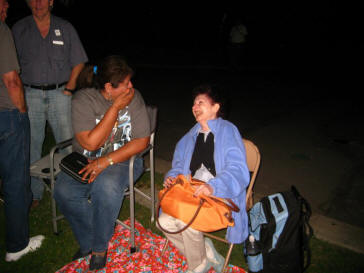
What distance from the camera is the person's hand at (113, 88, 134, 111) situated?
2617mm

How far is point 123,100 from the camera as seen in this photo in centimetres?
264

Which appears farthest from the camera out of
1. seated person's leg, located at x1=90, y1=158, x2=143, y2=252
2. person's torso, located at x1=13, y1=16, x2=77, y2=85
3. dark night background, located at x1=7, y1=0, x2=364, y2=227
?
dark night background, located at x1=7, y1=0, x2=364, y2=227

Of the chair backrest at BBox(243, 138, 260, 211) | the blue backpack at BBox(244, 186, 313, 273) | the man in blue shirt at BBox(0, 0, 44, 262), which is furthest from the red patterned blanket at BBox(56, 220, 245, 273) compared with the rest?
the chair backrest at BBox(243, 138, 260, 211)

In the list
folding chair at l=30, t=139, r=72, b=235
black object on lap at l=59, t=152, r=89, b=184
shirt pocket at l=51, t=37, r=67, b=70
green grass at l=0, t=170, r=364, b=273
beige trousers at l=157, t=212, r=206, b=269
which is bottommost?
green grass at l=0, t=170, r=364, b=273

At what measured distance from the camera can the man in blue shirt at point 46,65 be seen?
3160mm

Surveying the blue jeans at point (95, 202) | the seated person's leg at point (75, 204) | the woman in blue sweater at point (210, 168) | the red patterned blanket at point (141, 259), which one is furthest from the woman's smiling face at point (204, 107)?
the red patterned blanket at point (141, 259)

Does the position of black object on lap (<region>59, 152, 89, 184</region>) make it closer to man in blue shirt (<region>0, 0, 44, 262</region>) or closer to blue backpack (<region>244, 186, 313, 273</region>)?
man in blue shirt (<region>0, 0, 44, 262</region>)

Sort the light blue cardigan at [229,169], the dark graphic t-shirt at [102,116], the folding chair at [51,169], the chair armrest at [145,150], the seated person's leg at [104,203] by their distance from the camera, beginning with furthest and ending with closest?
the chair armrest at [145,150], the folding chair at [51,169], the dark graphic t-shirt at [102,116], the seated person's leg at [104,203], the light blue cardigan at [229,169]

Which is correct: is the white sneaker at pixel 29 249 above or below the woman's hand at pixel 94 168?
below

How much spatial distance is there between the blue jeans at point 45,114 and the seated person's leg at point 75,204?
30.5 inches

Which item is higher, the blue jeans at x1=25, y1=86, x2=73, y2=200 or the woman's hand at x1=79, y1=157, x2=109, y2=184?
the blue jeans at x1=25, y1=86, x2=73, y2=200

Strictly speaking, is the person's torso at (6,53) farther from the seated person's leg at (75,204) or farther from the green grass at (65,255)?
the green grass at (65,255)

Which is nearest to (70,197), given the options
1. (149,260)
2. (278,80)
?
(149,260)

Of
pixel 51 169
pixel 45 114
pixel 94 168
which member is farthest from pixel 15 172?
pixel 45 114
